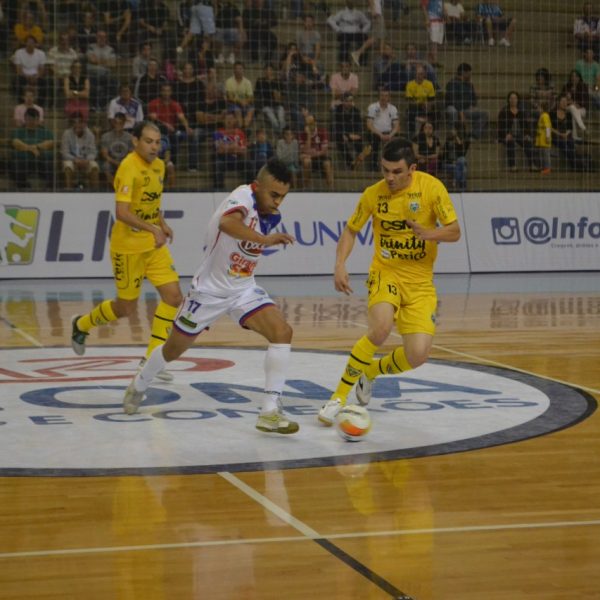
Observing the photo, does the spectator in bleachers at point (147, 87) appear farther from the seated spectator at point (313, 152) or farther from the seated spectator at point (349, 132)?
the seated spectator at point (349, 132)

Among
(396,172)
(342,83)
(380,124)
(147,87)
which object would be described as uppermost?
(342,83)

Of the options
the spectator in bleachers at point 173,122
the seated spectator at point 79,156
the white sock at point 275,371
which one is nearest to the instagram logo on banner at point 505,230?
Answer: the spectator in bleachers at point 173,122

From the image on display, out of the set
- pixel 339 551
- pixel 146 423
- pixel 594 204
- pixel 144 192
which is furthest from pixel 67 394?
pixel 594 204

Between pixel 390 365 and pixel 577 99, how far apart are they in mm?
17015

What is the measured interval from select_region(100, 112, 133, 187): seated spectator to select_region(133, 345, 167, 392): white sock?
12.4 meters

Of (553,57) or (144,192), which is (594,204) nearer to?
(553,57)

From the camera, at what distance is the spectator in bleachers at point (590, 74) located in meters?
23.9

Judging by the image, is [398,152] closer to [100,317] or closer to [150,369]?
[150,369]

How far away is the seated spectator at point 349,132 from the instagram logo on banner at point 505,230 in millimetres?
2704

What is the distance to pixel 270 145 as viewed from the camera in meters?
21.2

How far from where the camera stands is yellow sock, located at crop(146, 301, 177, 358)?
937cm

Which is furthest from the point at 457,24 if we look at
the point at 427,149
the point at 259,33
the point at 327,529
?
the point at 327,529

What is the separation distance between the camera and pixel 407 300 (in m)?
8.07

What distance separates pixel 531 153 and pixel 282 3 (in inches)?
218
